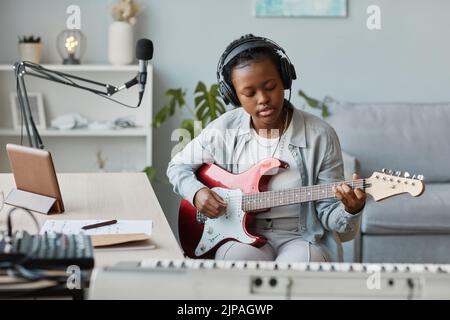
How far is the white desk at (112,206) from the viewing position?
1666 mm

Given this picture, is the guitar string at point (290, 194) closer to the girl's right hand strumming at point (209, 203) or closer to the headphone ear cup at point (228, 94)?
the girl's right hand strumming at point (209, 203)

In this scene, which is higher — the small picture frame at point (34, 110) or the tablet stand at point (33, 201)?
the small picture frame at point (34, 110)

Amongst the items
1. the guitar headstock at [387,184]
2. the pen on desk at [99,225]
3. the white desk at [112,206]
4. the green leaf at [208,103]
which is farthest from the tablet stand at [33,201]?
the green leaf at [208,103]

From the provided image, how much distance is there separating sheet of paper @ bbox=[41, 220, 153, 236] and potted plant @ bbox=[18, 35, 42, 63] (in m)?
2.22

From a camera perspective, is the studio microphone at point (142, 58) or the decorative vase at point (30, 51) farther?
the decorative vase at point (30, 51)

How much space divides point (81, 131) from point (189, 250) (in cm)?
188

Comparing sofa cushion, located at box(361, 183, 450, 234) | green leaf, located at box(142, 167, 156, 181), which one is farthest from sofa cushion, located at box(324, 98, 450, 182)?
green leaf, located at box(142, 167, 156, 181)

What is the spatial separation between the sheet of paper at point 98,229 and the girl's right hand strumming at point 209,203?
0.89ft

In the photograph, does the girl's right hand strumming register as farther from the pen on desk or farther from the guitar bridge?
the pen on desk

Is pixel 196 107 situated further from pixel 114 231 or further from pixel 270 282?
pixel 270 282

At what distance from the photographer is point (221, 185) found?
2305 mm

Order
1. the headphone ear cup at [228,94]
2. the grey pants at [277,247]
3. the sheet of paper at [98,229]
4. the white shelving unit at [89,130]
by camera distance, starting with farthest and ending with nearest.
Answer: the white shelving unit at [89,130] → the headphone ear cup at [228,94] → the grey pants at [277,247] → the sheet of paper at [98,229]

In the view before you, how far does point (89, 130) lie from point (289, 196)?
6.88 ft

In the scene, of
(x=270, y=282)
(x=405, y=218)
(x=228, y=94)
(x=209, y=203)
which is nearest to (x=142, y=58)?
(x=228, y=94)
